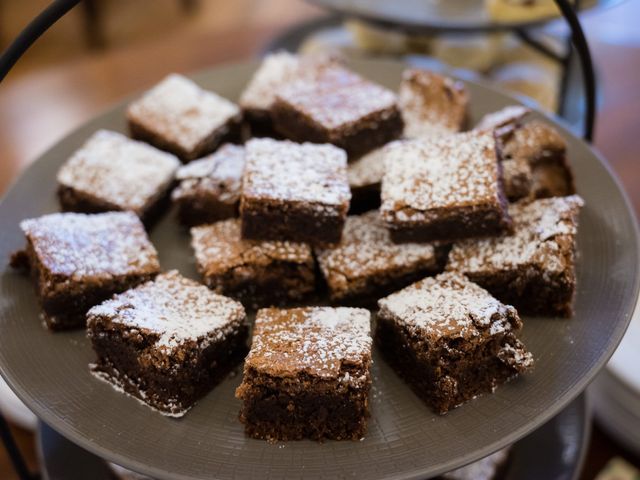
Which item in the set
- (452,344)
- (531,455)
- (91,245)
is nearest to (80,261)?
(91,245)

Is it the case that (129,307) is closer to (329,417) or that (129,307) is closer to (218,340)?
(218,340)

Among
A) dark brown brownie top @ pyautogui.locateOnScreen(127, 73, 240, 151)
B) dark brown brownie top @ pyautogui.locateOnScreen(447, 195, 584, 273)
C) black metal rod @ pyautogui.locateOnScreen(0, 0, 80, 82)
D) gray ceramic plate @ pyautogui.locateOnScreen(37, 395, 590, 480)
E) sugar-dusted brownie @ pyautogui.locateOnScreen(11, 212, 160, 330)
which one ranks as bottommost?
gray ceramic plate @ pyautogui.locateOnScreen(37, 395, 590, 480)

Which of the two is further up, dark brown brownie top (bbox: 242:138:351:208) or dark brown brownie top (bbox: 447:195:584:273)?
dark brown brownie top (bbox: 242:138:351:208)

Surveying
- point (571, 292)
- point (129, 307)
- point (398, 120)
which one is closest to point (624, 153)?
point (398, 120)

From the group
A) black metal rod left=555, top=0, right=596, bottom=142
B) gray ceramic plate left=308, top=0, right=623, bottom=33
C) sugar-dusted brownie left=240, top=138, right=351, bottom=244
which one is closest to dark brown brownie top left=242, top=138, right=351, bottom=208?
sugar-dusted brownie left=240, top=138, right=351, bottom=244

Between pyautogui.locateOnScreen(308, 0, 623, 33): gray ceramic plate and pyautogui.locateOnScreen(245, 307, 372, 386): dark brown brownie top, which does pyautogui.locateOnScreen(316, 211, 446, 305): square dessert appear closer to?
pyautogui.locateOnScreen(245, 307, 372, 386): dark brown brownie top

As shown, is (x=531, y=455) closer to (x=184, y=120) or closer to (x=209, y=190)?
(x=209, y=190)
